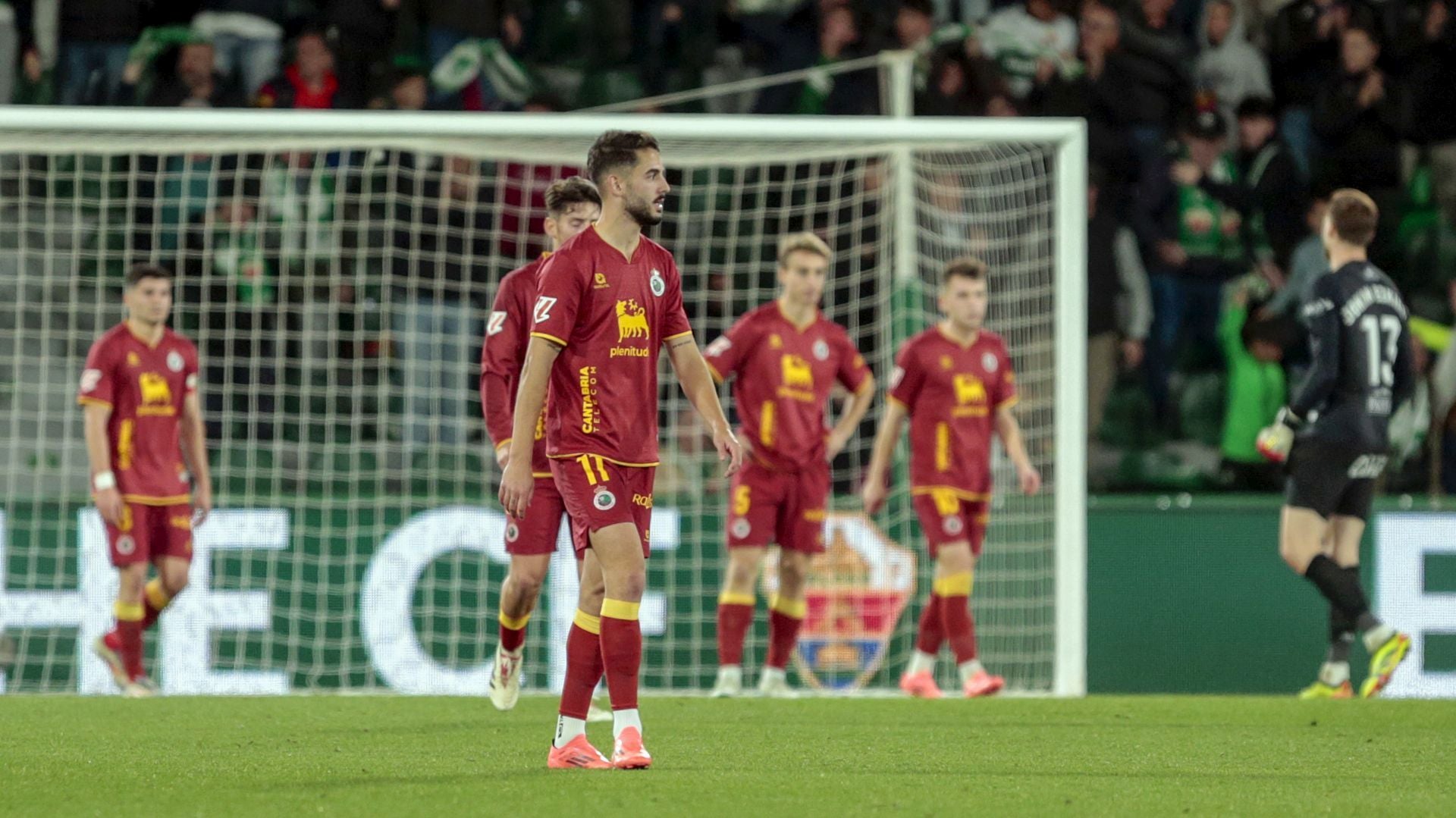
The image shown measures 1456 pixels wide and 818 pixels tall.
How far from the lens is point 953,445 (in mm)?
10297

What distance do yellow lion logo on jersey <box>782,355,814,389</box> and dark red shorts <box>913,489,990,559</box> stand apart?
0.83m

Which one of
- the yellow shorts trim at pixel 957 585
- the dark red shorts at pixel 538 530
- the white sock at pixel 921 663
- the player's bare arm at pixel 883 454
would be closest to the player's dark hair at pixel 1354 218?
the player's bare arm at pixel 883 454

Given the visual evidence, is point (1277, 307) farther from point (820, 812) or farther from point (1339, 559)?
point (820, 812)

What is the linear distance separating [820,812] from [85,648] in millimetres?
7226

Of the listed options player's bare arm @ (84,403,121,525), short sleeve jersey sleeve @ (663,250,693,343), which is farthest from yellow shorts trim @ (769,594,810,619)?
short sleeve jersey sleeve @ (663,250,693,343)

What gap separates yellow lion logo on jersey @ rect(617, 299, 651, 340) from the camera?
5973mm

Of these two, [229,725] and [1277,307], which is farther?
[1277,307]

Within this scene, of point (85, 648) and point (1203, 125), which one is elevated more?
point (1203, 125)

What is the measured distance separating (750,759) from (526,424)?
1390mm

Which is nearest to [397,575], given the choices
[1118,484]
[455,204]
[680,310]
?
[455,204]

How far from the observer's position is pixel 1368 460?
9.49m

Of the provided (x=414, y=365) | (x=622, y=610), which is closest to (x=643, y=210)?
(x=622, y=610)

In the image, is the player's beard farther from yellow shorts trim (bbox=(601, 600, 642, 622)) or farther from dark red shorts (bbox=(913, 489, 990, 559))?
dark red shorts (bbox=(913, 489, 990, 559))

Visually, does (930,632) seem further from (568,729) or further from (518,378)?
(568,729)
